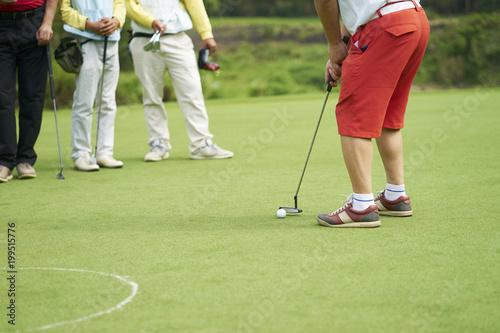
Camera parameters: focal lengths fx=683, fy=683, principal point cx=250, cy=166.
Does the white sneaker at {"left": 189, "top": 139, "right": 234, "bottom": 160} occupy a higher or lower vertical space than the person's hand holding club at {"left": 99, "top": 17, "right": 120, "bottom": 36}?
lower

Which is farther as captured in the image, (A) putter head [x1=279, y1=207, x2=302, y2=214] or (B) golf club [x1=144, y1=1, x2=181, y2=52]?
(B) golf club [x1=144, y1=1, x2=181, y2=52]

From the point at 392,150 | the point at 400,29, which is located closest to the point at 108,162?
the point at 392,150

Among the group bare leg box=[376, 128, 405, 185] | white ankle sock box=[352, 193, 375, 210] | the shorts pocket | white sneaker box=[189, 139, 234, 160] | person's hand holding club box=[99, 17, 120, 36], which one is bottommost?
white sneaker box=[189, 139, 234, 160]

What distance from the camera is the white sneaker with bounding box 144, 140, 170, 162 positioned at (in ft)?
18.6

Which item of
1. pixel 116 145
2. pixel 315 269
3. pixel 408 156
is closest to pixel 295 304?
pixel 315 269

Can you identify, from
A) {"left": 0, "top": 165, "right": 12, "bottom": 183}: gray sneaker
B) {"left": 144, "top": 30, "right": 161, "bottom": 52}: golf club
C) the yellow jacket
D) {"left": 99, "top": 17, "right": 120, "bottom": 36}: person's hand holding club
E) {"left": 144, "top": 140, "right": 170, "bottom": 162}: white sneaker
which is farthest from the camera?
{"left": 144, "top": 140, "right": 170, "bottom": 162}: white sneaker

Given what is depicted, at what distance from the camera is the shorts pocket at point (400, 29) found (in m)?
3.03

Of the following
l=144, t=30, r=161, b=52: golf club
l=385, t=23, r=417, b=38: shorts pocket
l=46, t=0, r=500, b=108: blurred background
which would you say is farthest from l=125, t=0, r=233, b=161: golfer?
l=46, t=0, r=500, b=108: blurred background

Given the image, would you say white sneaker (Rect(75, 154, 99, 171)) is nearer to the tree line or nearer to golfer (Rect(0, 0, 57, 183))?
golfer (Rect(0, 0, 57, 183))

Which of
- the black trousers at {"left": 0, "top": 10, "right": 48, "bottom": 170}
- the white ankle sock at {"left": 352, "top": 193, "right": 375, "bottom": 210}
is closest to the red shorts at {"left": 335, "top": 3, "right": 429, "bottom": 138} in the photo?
the white ankle sock at {"left": 352, "top": 193, "right": 375, "bottom": 210}

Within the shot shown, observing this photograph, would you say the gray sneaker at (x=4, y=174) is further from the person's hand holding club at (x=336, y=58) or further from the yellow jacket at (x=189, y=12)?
the person's hand holding club at (x=336, y=58)

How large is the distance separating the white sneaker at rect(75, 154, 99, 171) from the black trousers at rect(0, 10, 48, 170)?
0.37 m

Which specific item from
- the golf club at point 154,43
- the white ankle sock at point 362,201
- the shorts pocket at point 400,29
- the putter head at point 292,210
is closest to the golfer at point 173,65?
the golf club at point 154,43

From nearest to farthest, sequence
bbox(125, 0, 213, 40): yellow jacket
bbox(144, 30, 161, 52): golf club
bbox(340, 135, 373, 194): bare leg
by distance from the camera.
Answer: bbox(340, 135, 373, 194): bare leg → bbox(144, 30, 161, 52): golf club → bbox(125, 0, 213, 40): yellow jacket
